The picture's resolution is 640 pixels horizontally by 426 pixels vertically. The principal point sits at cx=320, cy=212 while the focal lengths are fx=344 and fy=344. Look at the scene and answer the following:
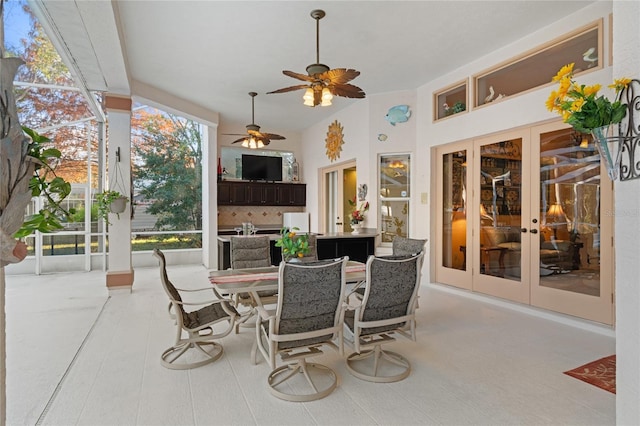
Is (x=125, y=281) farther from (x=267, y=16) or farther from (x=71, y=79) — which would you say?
(x=267, y=16)

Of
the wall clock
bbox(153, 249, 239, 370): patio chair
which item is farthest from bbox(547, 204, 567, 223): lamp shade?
the wall clock

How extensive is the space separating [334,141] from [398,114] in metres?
1.81

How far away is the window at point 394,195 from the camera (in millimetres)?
6125

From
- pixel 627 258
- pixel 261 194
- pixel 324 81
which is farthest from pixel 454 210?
pixel 261 194

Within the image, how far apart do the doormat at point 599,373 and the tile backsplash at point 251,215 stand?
6959 mm

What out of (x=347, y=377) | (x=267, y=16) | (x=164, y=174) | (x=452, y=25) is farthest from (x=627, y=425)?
(x=164, y=174)

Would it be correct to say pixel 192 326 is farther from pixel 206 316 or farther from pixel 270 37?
pixel 270 37

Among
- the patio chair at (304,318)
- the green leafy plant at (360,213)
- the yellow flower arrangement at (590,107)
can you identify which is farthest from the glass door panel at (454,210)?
the yellow flower arrangement at (590,107)

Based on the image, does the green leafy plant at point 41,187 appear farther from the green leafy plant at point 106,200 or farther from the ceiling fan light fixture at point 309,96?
the green leafy plant at point 106,200

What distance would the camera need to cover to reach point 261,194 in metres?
8.51

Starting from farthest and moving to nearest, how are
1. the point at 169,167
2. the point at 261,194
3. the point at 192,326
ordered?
the point at 261,194
the point at 169,167
the point at 192,326

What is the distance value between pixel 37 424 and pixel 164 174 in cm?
617

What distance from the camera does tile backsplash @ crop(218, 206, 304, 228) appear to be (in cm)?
841

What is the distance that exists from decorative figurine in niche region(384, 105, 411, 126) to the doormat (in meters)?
4.27
